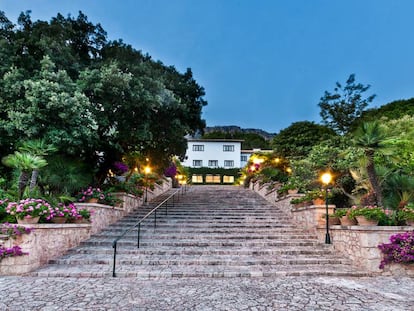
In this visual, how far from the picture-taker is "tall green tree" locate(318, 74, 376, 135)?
2783 cm

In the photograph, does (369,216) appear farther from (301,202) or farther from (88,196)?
(88,196)

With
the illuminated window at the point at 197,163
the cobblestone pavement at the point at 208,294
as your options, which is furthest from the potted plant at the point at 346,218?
the illuminated window at the point at 197,163

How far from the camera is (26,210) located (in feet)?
20.0

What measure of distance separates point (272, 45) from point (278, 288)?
93785 millimetres

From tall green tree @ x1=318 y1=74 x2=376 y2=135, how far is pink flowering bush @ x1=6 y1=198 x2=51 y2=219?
2747cm

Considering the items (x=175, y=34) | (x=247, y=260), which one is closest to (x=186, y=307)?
(x=247, y=260)

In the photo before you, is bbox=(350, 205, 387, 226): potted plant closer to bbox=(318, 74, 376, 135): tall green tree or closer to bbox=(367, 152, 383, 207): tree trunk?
bbox=(367, 152, 383, 207): tree trunk

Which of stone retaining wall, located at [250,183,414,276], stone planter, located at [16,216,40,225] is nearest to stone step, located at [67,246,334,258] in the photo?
stone retaining wall, located at [250,183,414,276]

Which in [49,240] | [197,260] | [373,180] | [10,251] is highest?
[373,180]

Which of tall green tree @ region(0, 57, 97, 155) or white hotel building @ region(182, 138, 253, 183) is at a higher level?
white hotel building @ region(182, 138, 253, 183)

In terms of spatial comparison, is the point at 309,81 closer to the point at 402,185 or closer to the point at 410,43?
the point at 410,43

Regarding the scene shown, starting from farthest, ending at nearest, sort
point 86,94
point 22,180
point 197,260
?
point 86,94, point 22,180, point 197,260

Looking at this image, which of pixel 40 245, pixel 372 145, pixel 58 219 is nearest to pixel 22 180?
pixel 58 219

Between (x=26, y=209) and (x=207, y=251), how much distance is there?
4326 mm
